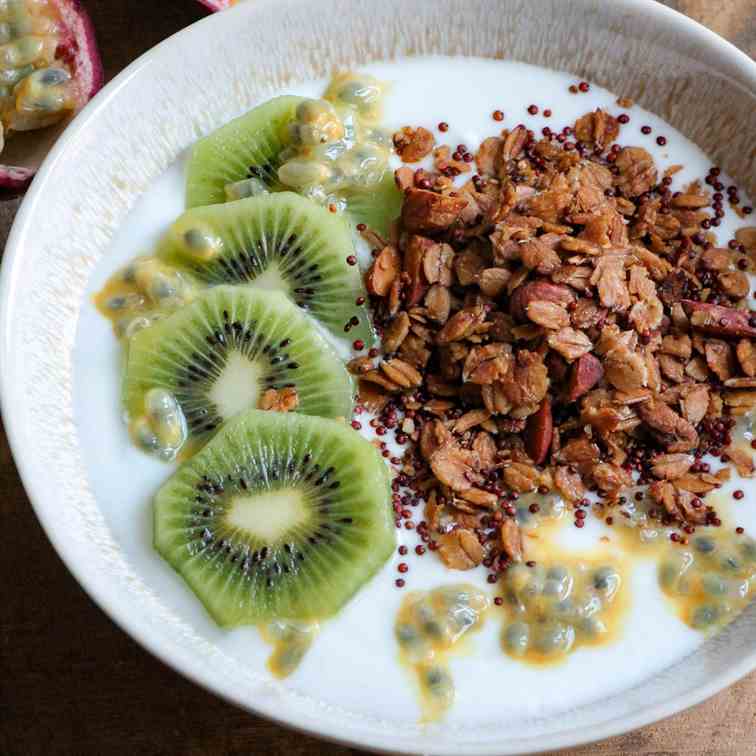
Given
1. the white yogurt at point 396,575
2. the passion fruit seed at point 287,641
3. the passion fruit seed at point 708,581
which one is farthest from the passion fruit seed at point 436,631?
the passion fruit seed at point 708,581

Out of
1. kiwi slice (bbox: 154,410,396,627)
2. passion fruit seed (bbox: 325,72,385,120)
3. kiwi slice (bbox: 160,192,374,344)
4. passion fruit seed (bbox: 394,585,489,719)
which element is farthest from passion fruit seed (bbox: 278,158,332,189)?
passion fruit seed (bbox: 394,585,489,719)

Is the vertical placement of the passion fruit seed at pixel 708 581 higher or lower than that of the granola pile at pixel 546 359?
lower

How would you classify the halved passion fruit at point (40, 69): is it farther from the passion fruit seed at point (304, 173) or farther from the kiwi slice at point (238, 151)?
the passion fruit seed at point (304, 173)

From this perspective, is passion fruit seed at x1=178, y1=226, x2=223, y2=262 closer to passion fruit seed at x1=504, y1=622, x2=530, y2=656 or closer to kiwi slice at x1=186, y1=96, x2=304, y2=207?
→ kiwi slice at x1=186, y1=96, x2=304, y2=207

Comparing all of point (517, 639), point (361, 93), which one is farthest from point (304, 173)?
→ point (517, 639)

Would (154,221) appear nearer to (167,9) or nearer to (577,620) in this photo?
(167,9)

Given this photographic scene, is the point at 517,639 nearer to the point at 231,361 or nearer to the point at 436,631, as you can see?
the point at 436,631
